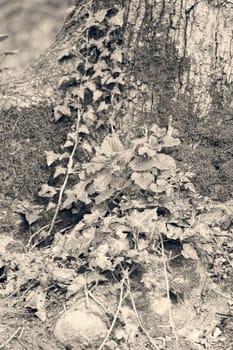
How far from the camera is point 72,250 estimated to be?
481cm

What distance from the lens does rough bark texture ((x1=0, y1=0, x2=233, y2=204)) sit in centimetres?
507

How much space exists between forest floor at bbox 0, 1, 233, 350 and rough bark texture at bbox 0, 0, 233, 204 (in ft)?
1.35

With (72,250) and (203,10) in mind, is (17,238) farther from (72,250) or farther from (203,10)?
(203,10)

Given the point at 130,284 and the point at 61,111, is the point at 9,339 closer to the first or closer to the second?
the point at 130,284

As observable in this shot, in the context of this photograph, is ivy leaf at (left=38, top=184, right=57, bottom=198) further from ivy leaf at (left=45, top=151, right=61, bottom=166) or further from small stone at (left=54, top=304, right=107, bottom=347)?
small stone at (left=54, top=304, right=107, bottom=347)

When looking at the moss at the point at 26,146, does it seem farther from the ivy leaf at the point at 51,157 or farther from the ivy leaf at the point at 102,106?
the ivy leaf at the point at 102,106

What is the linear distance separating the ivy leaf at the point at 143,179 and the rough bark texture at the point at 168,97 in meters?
0.40

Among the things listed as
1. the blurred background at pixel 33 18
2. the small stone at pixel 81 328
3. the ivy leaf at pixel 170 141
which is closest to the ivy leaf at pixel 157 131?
the ivy leaf at pixel 170 141

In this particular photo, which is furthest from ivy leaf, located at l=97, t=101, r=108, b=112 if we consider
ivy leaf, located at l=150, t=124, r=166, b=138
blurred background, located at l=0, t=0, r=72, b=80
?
blurred background, located at l=0, t=0, r=72, b=80

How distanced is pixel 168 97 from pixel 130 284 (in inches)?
52.7

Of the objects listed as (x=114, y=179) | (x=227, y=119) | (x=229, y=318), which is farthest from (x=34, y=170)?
(x=229, y=318)

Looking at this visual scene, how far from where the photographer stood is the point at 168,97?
5148 mm

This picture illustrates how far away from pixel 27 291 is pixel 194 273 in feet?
3.48

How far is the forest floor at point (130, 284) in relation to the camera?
4.43m
